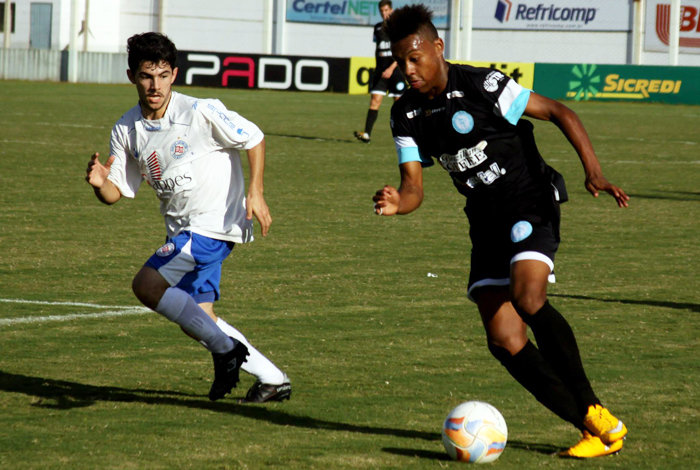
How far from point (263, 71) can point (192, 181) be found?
3077 cm

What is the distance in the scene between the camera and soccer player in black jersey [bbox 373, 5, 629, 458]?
3.92m

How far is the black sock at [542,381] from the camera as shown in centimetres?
392

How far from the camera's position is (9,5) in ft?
130

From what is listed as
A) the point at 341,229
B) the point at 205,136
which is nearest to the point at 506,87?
the point at 205,136

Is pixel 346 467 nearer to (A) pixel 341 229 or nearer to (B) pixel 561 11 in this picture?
(A) pixel 341 229

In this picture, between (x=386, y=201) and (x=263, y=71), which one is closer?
(x=386, y=201)

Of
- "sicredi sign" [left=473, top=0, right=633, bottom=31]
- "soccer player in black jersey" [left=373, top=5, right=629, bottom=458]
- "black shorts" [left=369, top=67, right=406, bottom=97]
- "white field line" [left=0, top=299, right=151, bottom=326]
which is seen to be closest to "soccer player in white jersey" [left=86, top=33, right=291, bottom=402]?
"soccer player in black jersey" [left=373, top=5, right=629, bottom=458]

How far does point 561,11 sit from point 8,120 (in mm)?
27624

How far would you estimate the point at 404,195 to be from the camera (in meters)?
4.20

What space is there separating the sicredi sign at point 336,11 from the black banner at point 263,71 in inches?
321

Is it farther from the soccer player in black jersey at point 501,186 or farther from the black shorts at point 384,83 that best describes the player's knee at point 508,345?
the black shorts at point 384,83

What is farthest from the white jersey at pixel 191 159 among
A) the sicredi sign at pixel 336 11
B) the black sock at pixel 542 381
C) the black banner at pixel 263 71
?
the sicredi sign at pixel 336 11

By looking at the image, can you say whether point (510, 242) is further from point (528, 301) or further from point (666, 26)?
point (666, 26)

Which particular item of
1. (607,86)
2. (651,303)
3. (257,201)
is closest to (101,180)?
(257,201)
